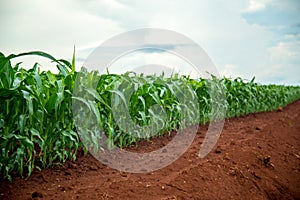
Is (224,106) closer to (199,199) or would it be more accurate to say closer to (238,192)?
(238,192)

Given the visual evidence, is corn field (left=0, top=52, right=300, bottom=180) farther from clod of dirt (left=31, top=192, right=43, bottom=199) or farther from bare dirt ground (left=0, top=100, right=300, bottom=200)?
clod of dirt (left=31, top=192, right=43, bottom=199)

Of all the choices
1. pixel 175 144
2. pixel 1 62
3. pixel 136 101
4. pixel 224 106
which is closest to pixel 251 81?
pixel 224 106

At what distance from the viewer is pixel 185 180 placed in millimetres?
2350

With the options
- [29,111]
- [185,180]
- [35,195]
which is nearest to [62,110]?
[29,111]

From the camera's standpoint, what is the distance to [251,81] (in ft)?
28.4

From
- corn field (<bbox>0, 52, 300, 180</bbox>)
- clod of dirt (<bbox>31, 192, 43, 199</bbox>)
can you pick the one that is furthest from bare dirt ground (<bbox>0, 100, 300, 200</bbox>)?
corn field (<bbox>0, 52, 300, 180</bbox>)

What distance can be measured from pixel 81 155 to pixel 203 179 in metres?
1.36

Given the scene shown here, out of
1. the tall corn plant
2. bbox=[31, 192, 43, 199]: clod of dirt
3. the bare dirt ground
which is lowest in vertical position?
bbox=[31, 192, 43, 199]: clod of dirt

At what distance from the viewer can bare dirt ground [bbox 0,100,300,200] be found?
211cm

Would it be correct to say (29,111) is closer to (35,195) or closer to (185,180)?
(35,195)

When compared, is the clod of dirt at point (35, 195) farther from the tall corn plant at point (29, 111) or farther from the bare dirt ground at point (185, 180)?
the tall corn plant at point (29, 111)

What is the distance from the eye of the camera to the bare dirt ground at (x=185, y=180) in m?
2.11

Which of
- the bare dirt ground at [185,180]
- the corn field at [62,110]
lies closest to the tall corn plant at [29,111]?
the corn field at [62,110]

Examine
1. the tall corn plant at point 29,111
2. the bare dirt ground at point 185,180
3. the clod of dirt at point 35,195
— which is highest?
the tall corn plant at point 29,111
